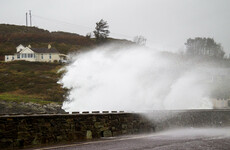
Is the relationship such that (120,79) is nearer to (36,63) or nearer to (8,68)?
(8,68)

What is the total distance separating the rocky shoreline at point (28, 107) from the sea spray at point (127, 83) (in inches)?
560

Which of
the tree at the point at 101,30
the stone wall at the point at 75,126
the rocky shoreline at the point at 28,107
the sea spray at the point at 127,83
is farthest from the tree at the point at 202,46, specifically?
the stone wall at the point at 75,126

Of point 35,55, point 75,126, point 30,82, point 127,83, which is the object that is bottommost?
point 75,126

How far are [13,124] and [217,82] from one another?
4675 cm

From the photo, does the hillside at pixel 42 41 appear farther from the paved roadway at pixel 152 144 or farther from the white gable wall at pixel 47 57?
the paved roadway at pixel 152 144

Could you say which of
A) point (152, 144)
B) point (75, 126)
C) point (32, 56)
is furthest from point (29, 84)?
point (152, 144)

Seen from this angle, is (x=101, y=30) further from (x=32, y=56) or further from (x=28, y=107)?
(x=28, y=107)

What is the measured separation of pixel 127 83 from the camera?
30.4 meters

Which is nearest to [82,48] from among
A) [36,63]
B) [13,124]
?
[36,63]

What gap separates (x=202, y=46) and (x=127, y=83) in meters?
113

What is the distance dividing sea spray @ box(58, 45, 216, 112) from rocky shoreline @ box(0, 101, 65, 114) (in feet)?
46.6

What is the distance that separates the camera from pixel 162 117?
19562 mm

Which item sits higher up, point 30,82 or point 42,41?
point 42,41

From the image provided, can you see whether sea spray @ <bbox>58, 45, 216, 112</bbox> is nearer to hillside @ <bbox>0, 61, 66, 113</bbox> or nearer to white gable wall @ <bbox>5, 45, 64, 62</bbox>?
hillside @ <bbox>0, 61, 66, 113</bbox>
